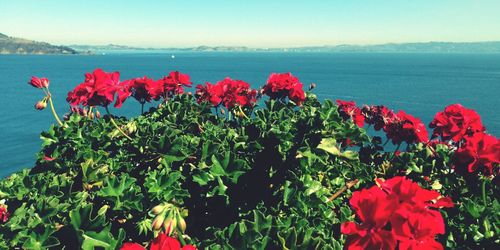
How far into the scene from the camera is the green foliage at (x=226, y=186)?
2316mm

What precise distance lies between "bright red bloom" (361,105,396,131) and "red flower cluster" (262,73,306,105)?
78 centimetres

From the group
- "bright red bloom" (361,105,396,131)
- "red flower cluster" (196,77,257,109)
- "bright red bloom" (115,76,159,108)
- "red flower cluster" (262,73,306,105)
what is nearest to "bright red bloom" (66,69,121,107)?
"bright red bloom" (115,76,159,108)

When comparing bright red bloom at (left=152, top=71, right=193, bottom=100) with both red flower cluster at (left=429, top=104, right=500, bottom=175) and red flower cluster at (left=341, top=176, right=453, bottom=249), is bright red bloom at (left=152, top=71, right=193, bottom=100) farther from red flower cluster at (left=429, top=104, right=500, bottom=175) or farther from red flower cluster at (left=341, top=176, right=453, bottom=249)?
red flower cluster at (left=341, top=176, right=453, bottom=249)

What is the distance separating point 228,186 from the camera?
2.95 meters

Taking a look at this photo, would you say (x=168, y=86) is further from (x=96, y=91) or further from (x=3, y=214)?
(x=3, y=214)

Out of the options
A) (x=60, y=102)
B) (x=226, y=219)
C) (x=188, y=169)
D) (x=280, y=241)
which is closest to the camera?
(x=280, y=241)

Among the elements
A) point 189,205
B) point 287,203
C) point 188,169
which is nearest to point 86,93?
point 188,169

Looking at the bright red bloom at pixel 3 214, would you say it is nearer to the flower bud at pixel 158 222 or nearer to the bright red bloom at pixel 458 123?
the flower bud at pixel 158 222

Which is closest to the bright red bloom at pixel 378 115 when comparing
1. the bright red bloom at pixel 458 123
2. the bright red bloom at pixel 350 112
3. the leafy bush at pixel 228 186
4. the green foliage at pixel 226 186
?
the bright red bloom at pixel 350 112

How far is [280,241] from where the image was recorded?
1.98 metres

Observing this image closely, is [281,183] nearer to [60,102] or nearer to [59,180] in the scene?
[59,180]

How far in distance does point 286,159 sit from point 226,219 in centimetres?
63

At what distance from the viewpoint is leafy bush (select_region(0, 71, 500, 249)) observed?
2.32m

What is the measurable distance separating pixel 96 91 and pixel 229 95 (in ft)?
5.85
